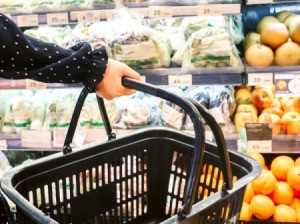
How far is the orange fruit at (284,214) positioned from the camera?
196cm

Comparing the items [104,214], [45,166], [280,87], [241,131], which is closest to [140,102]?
[241,131]

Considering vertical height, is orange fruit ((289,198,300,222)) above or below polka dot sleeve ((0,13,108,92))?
below

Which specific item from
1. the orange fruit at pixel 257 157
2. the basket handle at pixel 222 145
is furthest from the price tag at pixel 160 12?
the basket handle at pixel 222 145

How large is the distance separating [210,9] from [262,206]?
963mm

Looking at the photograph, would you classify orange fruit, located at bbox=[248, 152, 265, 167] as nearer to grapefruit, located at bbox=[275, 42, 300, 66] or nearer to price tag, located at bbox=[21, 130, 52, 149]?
grapefruit, located at bbox=[275, 42, 300, 66]

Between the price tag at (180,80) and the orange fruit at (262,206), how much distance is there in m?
0.64

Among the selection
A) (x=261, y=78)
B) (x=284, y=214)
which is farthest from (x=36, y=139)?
(x=284, y=214)

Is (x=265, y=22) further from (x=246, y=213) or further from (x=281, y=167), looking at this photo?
(x=246, y=213)

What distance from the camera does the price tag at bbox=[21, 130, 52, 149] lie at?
7.87ft

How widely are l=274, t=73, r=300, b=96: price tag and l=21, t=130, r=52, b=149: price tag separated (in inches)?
49.7

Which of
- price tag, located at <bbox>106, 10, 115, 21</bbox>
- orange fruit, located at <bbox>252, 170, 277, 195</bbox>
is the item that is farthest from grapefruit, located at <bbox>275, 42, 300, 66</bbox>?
price tag, located at <bbox>106, 10, 115, 21</bbox>

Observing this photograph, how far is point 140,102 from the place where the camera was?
7.95ft

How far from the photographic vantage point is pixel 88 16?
87.7 inches

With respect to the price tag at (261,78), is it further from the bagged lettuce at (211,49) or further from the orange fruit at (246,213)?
the orange fruit at (246,213)
